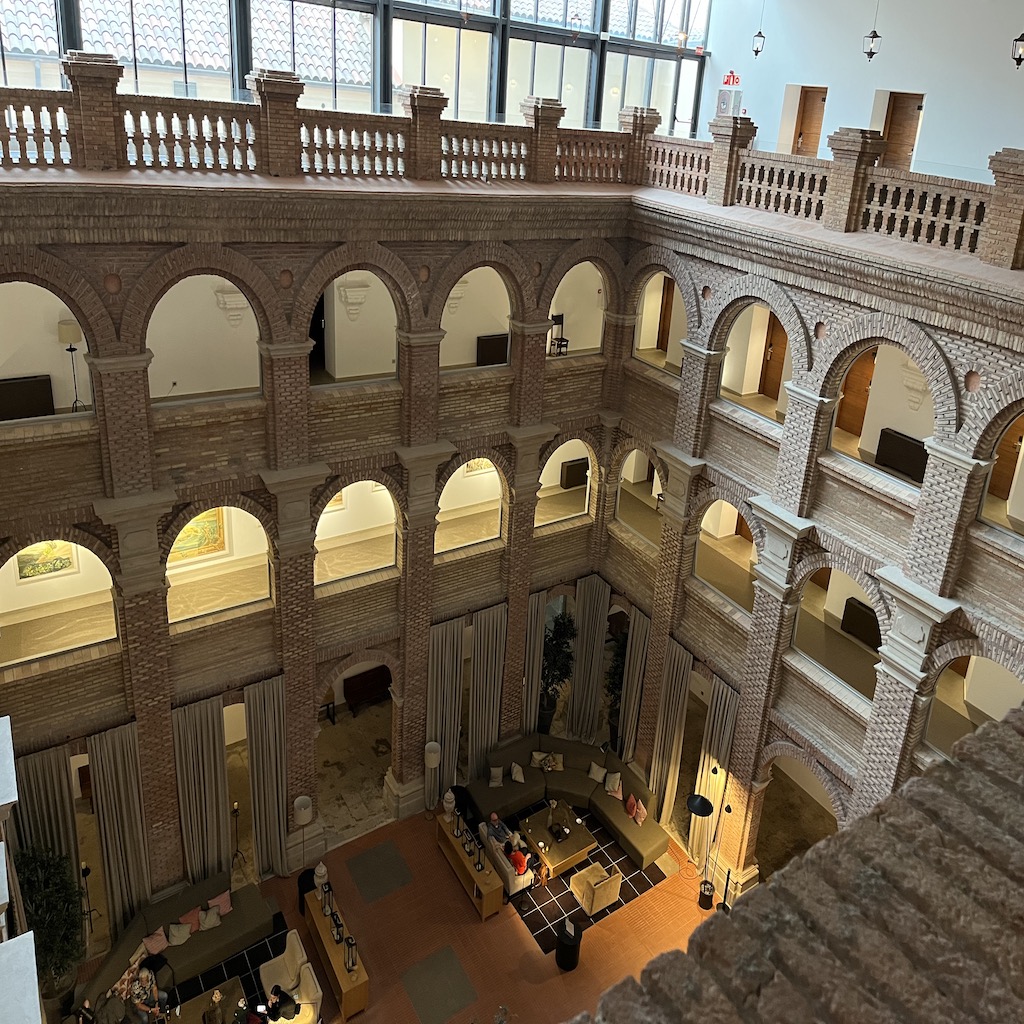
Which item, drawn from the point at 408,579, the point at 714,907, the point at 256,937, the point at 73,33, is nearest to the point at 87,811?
the point at 256,937

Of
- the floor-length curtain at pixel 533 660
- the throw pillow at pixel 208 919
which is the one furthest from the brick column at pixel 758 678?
the throw pillow at pixel 208 919

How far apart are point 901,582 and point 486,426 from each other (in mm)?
8343

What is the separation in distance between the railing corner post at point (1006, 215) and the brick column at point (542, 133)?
802 centimetres

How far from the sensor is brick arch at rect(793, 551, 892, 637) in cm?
1507

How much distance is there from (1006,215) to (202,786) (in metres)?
16.3

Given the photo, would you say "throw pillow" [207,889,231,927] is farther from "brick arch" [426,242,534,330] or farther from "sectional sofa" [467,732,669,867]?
"brick arch" [426,242,534,330]

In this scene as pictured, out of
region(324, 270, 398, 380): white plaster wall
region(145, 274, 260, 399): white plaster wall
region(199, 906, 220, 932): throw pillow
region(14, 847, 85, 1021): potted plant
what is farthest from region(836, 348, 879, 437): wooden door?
region(14, 847, 85, 1021): potted plant

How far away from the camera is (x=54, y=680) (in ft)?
50.9

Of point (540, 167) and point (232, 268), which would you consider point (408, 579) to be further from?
point (540, 167)

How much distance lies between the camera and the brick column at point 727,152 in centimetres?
1673

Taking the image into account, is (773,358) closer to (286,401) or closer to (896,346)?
(896,346)

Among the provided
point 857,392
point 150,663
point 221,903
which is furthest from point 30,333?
point 857,392

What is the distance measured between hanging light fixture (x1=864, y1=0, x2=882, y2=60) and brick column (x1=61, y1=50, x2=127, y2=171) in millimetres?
16165

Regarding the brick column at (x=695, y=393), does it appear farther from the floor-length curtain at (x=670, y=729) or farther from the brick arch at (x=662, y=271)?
the floor-length curtain at (x=670, y=729)
